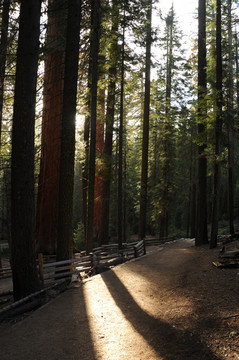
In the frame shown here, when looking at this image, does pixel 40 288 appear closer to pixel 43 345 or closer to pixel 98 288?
pixel 98 288

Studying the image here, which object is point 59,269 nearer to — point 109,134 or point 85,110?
point 85,110

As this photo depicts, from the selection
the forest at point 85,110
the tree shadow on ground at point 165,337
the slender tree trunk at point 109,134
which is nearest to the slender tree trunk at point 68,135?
the forest at point 85,110

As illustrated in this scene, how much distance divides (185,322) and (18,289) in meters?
4.30

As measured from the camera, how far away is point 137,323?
530 cm

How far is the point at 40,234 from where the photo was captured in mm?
13938

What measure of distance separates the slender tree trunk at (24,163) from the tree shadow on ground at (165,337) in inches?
103

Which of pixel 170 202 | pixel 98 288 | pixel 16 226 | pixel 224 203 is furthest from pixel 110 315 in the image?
pixel 224 203

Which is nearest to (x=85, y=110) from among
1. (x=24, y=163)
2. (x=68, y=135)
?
(x=68, y=135)

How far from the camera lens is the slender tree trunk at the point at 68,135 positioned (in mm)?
8805

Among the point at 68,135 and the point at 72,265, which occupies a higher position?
the point at 68,135

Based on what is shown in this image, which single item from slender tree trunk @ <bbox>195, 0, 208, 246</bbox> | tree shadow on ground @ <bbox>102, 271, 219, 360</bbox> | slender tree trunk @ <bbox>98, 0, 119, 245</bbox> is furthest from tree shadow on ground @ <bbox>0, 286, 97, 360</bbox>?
slender tree trunk @ <bbox>98, 0, 119, 245</bbox>

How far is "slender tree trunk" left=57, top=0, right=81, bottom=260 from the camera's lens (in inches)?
347

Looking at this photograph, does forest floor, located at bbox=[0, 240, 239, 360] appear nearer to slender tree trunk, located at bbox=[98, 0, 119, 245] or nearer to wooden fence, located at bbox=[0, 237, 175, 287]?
wooden fence, located at bbox=[0, 237, 175, 287]

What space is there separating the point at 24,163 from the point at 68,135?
2.26 m
